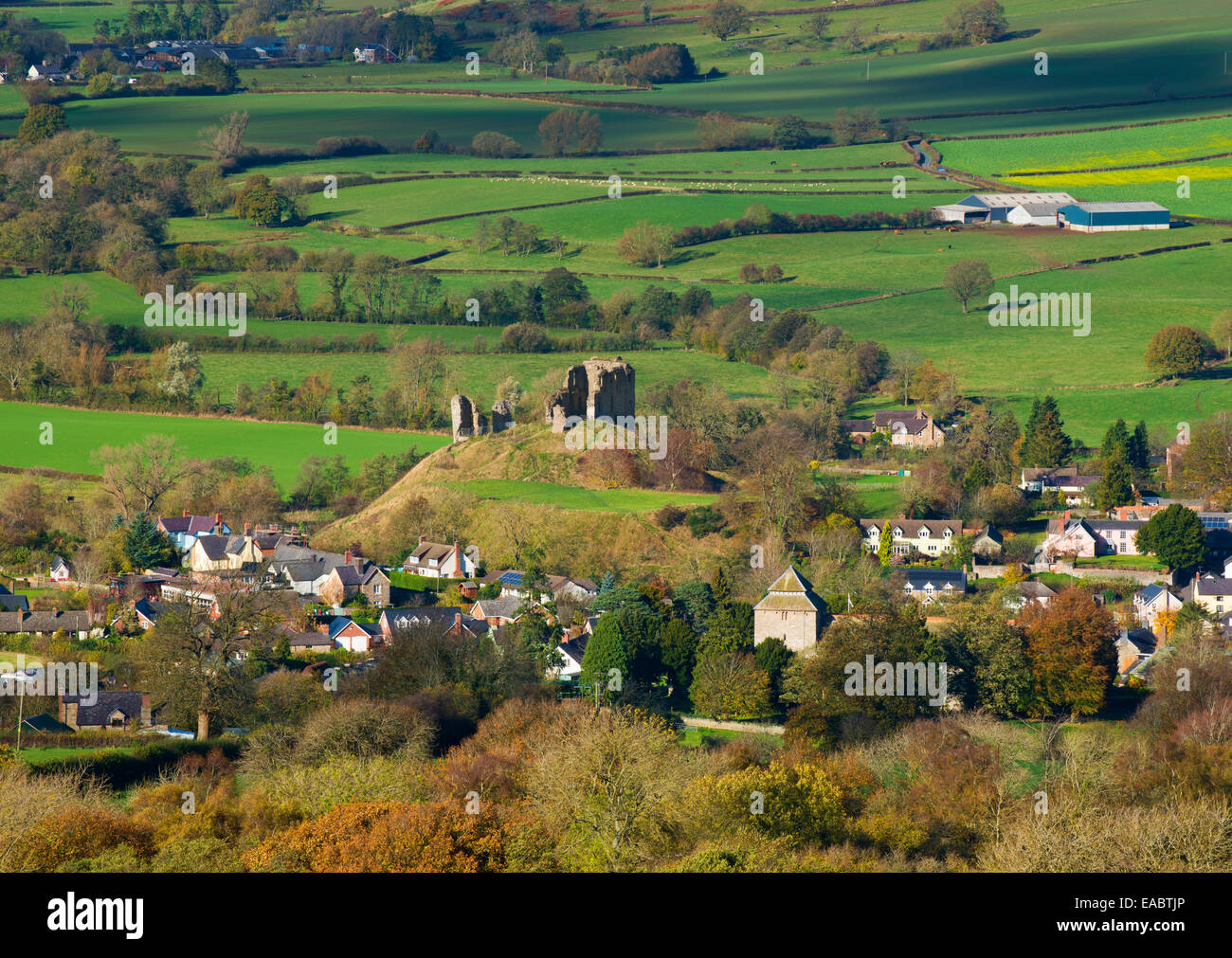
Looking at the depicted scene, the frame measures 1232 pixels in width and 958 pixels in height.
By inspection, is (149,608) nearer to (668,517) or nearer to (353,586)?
(353,586)

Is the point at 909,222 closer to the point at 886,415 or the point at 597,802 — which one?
the point at 886,415

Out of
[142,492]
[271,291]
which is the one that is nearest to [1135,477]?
[142,492]

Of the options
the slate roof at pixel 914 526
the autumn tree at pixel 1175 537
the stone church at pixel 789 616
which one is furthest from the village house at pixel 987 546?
the stone church at pixel 789 616

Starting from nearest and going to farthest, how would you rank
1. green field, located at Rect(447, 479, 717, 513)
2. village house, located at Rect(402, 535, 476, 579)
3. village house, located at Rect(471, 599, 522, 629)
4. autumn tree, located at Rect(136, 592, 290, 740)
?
autumn tree, located at Rect(136, 592, 290, 740) < village house, located at Rect(471, 599, 522, 629) < village house, located at Rect(402, 535, 476, 579) < green field, located at Rect(447, 479, 717, 513)

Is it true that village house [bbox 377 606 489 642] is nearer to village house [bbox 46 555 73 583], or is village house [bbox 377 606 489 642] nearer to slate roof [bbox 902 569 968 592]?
village house [bbox 46 555 73 583]

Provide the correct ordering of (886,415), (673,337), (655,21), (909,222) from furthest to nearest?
(655,21)
(909,222)
(673,337)
(886,415)

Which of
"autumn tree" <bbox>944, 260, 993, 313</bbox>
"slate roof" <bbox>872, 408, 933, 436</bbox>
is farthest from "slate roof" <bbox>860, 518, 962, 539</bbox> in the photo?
"autumn tree" <bbox>944, 260, 993, 313</bbox>
